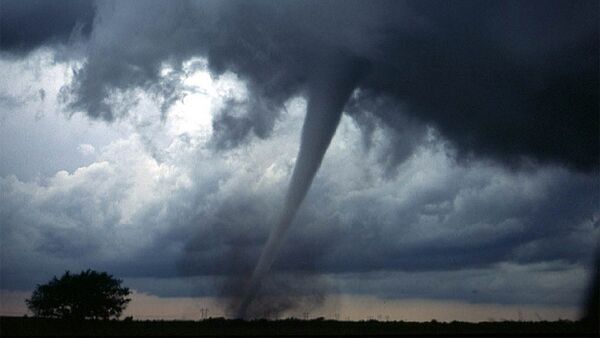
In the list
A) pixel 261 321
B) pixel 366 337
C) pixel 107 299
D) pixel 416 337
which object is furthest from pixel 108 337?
pixel 261 321

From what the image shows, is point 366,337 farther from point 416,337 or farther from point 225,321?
point 225,321

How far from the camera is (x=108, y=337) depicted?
64438 mm

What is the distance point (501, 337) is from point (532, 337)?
265cm

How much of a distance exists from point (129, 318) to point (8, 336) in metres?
54.0

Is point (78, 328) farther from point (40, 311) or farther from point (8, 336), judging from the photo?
point (8, 336)

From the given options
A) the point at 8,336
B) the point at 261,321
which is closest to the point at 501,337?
the point at 8,336

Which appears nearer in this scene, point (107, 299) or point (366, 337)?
point (366, 337)

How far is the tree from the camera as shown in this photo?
354ft

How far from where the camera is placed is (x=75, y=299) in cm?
10831

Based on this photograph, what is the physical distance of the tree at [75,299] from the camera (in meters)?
108

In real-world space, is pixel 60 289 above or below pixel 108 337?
above

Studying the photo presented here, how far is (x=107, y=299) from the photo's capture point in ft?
359

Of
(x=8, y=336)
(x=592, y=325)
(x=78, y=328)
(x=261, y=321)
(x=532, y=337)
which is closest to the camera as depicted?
(x=532, y=337)

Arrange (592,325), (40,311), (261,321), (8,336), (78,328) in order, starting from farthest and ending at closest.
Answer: (261,321) → (40,311) → (78,328) → (592,325) → (8,336)
